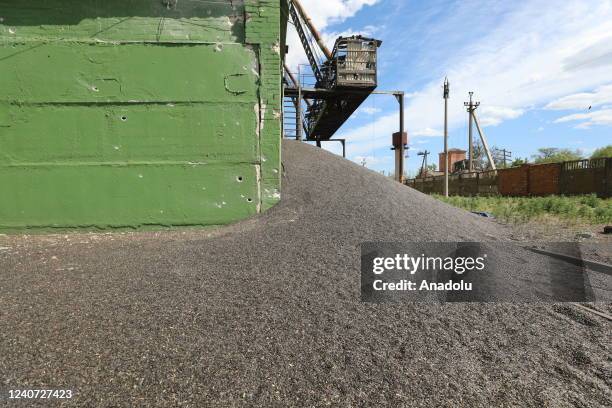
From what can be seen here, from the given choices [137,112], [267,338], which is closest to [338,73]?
[137,112]

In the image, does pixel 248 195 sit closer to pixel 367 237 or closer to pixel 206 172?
pixel 206 172

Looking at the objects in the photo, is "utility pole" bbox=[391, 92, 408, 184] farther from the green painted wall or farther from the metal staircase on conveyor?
the green painted wall

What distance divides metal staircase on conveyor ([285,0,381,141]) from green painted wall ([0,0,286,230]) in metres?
5.28

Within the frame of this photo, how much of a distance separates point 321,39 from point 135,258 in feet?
33.7

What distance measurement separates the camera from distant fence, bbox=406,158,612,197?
13734 millimetres

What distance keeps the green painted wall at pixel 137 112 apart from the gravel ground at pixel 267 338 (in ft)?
5.68

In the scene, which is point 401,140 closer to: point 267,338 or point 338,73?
point 338,73

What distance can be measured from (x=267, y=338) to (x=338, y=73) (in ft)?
32.8

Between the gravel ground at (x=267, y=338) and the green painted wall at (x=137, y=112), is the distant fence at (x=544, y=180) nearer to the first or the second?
the green painted wall at (x=137, y=112)

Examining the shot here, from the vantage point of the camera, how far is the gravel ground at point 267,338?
6.49 ft

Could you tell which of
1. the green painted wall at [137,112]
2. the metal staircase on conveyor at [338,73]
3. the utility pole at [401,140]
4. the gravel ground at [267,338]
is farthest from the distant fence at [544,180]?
Result: the gravel ground at [267,338]

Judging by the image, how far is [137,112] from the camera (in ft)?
19.9

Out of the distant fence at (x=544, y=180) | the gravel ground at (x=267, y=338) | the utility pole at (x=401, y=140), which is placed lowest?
the gravel ground at (x=267, y=338)

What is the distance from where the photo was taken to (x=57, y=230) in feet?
19.6
